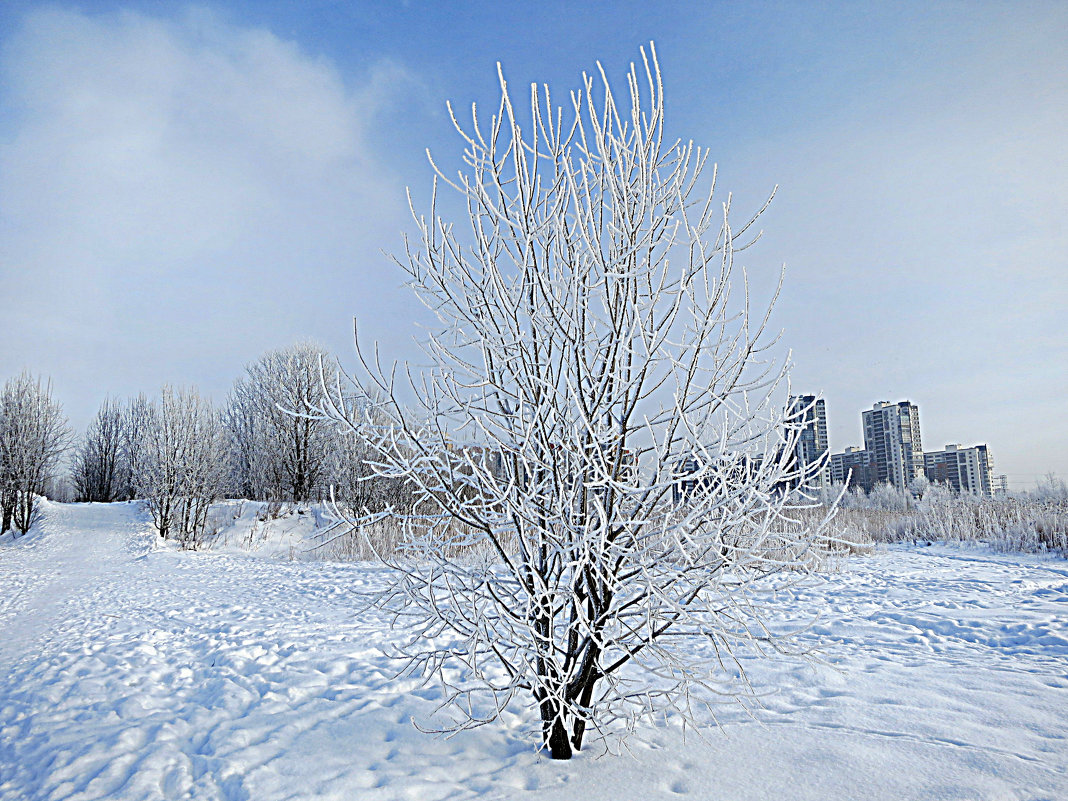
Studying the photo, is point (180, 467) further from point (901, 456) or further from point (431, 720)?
point (901, 456)

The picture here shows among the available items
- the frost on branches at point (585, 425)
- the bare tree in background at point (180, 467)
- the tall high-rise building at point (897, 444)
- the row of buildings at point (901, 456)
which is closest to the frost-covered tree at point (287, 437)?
the bare tree in background at point (180, 467)

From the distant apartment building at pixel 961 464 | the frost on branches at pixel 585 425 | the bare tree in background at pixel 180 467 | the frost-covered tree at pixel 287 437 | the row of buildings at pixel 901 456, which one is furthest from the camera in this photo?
the distant apartment building at pixel 961 464

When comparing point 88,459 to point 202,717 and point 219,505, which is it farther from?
point 202,717

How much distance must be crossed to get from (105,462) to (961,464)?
52.7 m

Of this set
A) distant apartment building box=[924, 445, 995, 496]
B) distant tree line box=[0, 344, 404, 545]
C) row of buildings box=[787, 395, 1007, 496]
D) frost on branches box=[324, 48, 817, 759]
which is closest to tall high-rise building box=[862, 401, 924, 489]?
row of buildings box=[787, 395, 1007, 496]

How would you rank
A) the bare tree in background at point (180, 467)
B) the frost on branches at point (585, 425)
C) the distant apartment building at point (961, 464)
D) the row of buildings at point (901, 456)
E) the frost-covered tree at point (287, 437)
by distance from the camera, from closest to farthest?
the frost on branches at point (585, 425) → the bare tree in background at point (180, 467) → the frost-covered tree at point (287, 437) → the row of buildings at point (901, 456) → the distant apartment building at point (961, 464)

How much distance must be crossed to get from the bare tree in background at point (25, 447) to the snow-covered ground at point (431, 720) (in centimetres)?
1628

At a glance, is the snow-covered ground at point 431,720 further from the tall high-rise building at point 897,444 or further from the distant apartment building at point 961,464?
the distant apartment building at point 961,464

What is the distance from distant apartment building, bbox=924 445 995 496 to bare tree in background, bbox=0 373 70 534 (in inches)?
1813

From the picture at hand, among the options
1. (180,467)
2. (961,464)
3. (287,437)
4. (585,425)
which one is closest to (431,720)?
(585,425)

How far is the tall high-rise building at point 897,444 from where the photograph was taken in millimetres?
36875

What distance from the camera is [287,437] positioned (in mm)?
23172

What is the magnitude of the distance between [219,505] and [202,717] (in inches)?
741

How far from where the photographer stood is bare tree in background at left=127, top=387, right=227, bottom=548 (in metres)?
17.0
